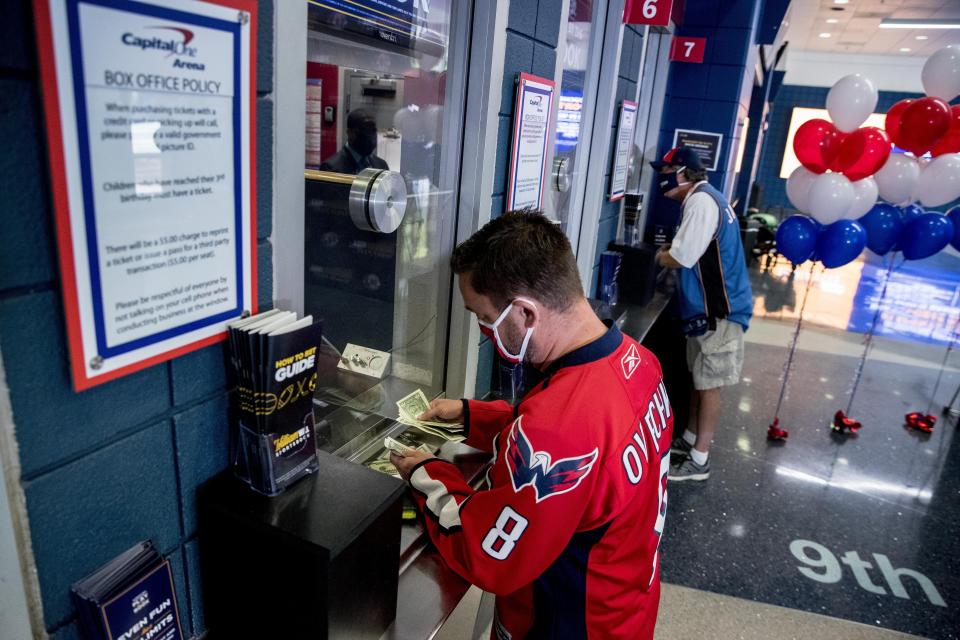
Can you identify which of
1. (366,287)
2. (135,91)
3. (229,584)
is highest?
(135,91)

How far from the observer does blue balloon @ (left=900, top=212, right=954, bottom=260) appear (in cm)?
391

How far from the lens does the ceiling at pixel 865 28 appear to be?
888 cm

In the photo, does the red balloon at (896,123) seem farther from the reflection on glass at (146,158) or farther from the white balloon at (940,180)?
the reflection on glass at (146,158)

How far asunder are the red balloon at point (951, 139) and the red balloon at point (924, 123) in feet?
0.17

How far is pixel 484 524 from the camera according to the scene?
44.6 inches

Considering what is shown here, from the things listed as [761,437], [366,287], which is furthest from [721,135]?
[366,287]

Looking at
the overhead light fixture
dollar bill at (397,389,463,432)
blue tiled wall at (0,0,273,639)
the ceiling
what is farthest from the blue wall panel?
the overhead light fixture

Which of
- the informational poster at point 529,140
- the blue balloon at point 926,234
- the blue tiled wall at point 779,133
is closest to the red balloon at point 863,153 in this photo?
the blue balloon at point 926,234

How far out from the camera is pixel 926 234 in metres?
3.92

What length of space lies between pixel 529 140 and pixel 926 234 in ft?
10.7

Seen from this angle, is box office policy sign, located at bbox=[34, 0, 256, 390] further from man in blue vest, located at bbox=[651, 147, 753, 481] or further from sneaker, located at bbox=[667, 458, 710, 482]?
sneaker, located at bbox=[667, 458, 710, 482]

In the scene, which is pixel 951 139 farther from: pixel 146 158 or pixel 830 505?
pixel 146 158

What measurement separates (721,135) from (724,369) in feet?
9.50

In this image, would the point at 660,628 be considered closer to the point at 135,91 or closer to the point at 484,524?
the point at 484,524
